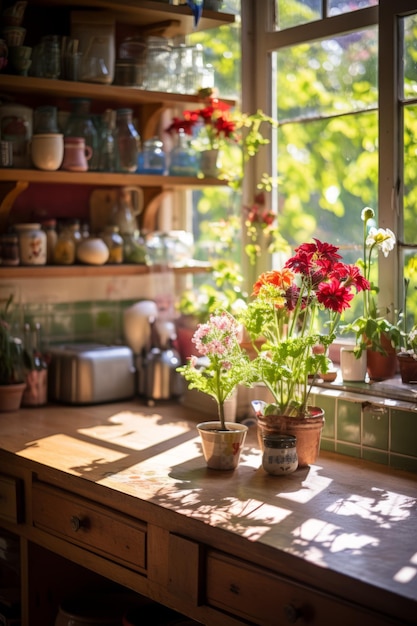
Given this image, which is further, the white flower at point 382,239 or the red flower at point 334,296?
the white flower at point 382,239

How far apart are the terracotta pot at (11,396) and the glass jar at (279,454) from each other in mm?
1023

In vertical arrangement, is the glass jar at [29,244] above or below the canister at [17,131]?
below

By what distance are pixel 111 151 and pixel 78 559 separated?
1.40 m

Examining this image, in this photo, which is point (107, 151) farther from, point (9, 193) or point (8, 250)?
point (8, 250)

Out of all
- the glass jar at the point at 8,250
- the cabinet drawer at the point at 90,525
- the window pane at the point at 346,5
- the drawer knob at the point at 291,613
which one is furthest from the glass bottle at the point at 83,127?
the drawer knob at the point at 291,613

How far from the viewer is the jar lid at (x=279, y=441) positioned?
2375 mm

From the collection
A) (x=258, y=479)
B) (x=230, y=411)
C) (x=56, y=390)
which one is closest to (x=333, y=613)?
(x=258, y=479)

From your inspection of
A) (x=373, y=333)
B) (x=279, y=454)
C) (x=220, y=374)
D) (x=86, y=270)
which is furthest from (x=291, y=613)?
(x=86, y=270)

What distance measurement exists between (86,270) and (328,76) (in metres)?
1.01

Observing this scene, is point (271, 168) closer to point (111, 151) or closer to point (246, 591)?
point (111, 151)

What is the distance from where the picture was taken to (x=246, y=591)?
1.98 metres

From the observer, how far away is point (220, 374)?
251 cm

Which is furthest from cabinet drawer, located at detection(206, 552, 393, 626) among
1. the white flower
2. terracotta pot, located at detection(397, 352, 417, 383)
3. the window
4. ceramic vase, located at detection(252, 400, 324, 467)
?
the window

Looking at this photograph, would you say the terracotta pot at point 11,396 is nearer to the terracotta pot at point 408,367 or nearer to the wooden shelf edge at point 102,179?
the wooden shelf edge at point 102,179
